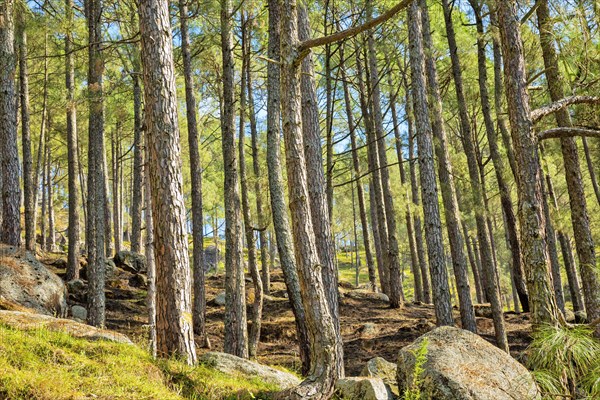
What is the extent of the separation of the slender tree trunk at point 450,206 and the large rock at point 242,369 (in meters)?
4.95

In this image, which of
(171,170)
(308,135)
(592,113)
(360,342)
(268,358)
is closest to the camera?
(171,170)

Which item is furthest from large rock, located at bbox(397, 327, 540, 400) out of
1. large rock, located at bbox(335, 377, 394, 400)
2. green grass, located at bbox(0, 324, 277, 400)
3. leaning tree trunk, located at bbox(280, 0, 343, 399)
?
green grass, located at bbox(0, 324, 277, 400)

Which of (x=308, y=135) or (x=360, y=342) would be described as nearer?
(x=308, y=135)

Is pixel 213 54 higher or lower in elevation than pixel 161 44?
higher

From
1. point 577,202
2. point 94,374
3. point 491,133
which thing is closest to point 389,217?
point 491,133

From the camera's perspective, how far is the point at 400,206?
16.1 meters

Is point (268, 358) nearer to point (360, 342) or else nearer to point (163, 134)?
point (360, 342)

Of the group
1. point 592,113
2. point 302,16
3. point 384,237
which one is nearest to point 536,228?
point 592,113

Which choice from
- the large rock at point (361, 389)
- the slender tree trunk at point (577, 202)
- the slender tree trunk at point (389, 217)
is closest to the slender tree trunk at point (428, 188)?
the slender tree trunk at point (577, 202)

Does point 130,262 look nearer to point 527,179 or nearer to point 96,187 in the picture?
point 96,187

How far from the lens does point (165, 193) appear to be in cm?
521

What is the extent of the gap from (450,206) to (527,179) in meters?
5.23

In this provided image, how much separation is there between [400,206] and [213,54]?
7741 mm

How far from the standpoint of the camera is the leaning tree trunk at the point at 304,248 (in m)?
4.29
